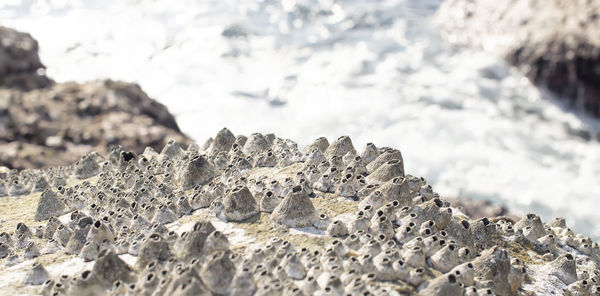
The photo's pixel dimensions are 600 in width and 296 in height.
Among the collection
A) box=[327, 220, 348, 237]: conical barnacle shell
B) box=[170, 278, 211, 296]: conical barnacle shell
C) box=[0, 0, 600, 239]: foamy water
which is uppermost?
box=[170, 278, 211, 296]: conical barnacle shell

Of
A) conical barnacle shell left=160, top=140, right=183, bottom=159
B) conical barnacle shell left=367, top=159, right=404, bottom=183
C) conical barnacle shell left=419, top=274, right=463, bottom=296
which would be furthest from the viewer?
conical barnacle shell left=160, top=140, right=183, bottom=159

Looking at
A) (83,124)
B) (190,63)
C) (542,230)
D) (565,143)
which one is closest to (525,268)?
(542,230)

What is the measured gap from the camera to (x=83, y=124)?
18469mm

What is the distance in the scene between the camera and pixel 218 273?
478cm

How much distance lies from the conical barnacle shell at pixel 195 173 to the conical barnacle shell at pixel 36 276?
2101 millimetres

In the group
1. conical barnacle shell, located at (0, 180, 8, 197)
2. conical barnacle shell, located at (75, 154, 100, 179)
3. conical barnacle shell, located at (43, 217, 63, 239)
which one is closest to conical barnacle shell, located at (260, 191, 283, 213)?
conical barnacle shell, located at (43, 217, 63, 239)

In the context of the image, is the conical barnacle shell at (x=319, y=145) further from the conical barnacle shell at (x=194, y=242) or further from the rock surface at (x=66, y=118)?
the rock surface at (x=66, y=118)

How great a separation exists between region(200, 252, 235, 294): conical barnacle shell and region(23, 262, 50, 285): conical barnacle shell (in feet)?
5.30

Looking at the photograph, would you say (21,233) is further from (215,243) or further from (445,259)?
(445,259)

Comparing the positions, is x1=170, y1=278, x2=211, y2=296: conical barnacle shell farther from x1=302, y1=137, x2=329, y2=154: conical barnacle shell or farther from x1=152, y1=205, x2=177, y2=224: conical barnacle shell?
x1=302, y1=137, x2=329, y2=154: conical barnacle shell

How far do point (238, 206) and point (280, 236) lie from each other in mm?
649

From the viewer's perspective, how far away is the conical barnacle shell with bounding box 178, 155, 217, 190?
7273 mm

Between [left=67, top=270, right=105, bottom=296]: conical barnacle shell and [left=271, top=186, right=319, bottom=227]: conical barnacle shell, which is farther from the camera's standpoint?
[left=271, top=186, right=319, bottom=227]: conical barnacle shell

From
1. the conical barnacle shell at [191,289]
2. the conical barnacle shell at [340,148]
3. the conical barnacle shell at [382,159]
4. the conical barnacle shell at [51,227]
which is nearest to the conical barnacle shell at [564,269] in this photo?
the conical barnacle shell at [382,159]
